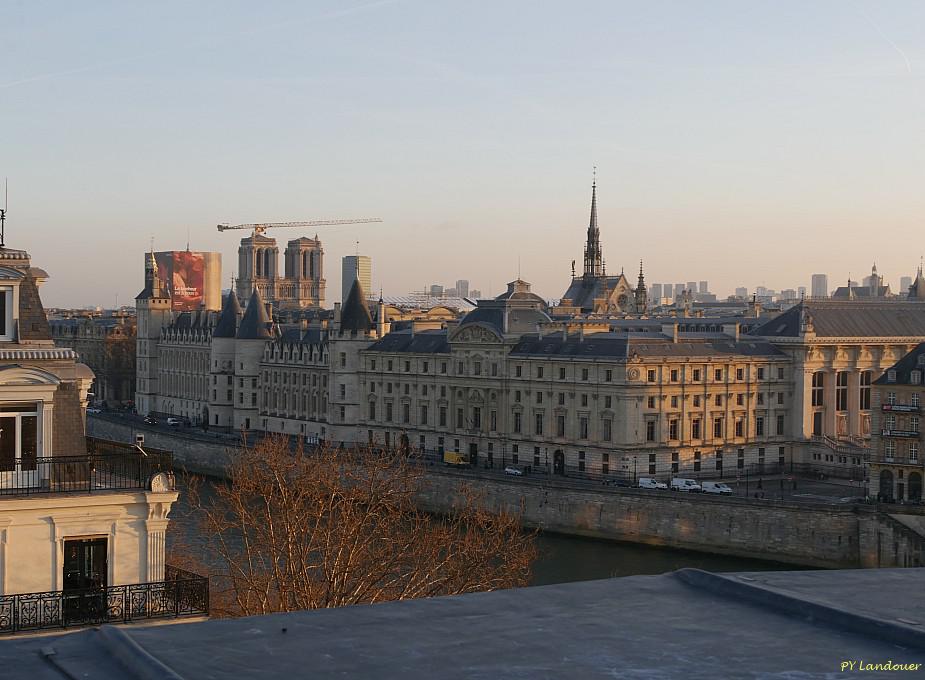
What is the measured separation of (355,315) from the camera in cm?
8956

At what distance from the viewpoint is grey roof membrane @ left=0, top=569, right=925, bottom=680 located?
893cm

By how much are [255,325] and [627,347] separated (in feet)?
122

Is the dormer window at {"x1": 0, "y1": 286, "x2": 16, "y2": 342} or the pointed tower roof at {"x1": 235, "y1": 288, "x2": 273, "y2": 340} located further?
the pointed tower roof at {"x1": 235, "y1": 288, "x2": 273, "y2": 340}

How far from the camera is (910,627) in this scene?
31.7ft

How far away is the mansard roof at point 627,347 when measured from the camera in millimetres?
72875

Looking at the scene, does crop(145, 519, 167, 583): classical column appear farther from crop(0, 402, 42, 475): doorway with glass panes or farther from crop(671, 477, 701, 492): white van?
crop(671, 477, 701, 492): white van

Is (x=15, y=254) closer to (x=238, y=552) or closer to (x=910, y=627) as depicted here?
(x=910, y=627)

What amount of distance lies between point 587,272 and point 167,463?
4717 inches

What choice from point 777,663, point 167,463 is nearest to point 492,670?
point 777,663

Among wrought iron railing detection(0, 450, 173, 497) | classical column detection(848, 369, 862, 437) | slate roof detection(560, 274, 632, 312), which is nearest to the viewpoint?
wrought iron railing detection(0, 450, 173, 497)

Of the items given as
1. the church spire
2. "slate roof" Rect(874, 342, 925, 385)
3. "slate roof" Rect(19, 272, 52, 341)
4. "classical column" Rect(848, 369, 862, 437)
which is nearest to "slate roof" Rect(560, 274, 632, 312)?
the church spire

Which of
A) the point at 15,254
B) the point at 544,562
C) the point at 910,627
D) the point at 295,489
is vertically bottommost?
the point at 544,562

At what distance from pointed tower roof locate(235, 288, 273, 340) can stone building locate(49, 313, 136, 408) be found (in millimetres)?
32420

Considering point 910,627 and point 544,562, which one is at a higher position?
point 910,627
